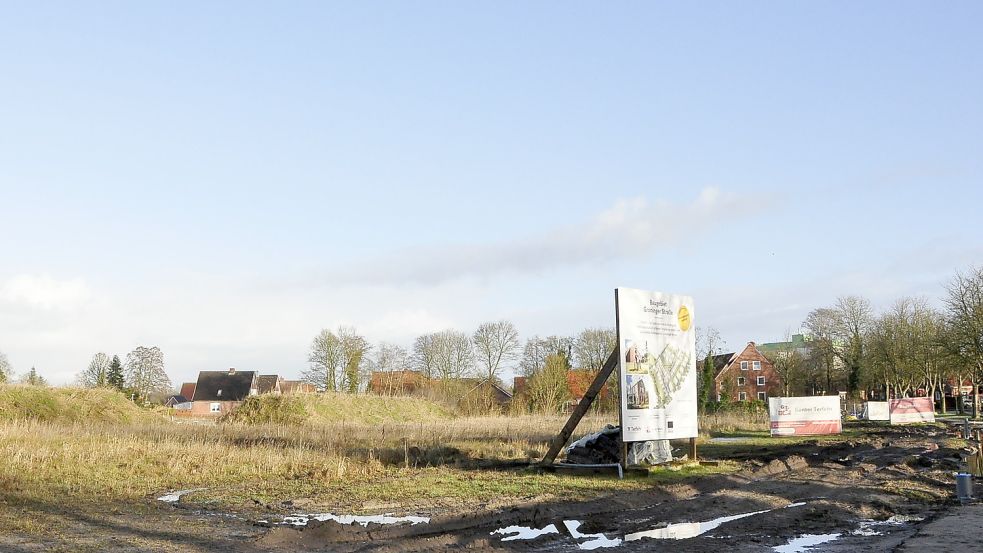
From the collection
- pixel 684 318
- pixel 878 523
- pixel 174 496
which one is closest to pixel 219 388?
pixel 684 318

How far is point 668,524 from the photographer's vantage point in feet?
44.2

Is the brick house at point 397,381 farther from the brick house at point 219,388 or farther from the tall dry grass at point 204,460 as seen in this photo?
the tall dry grass at point 204,460

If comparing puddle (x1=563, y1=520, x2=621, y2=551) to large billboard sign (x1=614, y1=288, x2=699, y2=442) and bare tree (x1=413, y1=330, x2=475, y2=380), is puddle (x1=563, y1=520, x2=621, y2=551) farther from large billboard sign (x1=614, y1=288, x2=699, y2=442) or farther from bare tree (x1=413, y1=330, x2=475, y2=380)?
bare tree (x1=413, y1=330, x2=475, y2=380)

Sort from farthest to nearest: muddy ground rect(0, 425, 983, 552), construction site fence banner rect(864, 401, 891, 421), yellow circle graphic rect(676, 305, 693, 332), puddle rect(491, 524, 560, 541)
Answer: construction site fence banner rect(864, 401, 891, 421), yellow circle graphic rect(676, 305, 693, 332), puddle rect(491, 524, 560, 541), muddy ground rect(0, 425, 983, 552)

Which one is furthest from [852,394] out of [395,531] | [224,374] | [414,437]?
[395,531]

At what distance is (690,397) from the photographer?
894 inches

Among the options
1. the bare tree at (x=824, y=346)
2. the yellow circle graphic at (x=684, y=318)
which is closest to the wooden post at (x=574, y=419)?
the yellow circle graphic at (x=684, y=318)

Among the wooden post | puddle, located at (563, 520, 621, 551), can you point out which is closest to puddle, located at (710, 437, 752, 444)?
the wooden post

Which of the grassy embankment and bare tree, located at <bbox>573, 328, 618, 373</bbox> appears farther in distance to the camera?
bare tree, located at <bbox>573, 328, 618, 373</bbox>

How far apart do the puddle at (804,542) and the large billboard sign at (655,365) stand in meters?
8.05

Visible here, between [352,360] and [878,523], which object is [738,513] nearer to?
[878,523]

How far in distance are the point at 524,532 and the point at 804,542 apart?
388 centimetres

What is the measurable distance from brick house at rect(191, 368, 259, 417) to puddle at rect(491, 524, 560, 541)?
285 feet

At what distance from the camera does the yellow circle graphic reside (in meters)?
22.6
